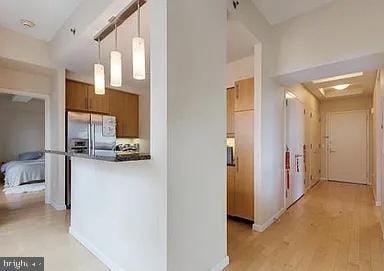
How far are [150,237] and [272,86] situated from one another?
2675mm

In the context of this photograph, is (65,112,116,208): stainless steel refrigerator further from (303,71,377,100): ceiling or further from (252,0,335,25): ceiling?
(303,71,377,100): ceiling

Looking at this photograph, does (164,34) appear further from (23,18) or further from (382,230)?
(382,230)

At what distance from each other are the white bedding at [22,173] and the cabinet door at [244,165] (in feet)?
17.9

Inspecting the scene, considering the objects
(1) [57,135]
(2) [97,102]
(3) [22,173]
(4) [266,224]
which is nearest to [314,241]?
(4) [266,224]

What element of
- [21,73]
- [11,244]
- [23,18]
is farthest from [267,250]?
Result: [21,73]

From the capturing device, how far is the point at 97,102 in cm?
465

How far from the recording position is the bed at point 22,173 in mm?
5656

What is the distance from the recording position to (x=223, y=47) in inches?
85.7

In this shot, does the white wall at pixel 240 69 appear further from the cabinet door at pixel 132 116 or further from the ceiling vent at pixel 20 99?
the ceiling vent at pixel 20 99

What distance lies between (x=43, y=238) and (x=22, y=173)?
13.0ft

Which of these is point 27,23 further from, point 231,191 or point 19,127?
point 19,127

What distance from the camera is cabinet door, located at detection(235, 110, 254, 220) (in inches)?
127

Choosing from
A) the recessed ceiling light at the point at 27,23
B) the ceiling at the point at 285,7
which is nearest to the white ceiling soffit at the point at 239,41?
the ceiling at the point at 285,7

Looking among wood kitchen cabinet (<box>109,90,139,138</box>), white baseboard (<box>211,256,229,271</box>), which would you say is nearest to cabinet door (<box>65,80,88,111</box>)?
wood kitchen cabinet (<box>109,90,139,138</box>)
